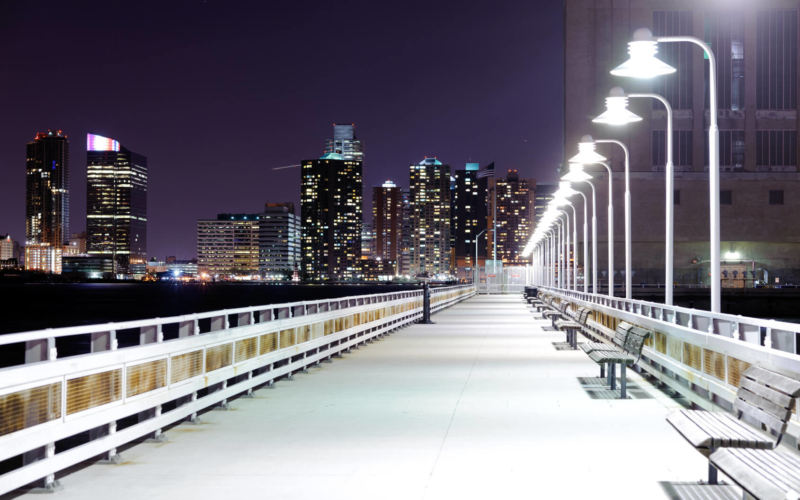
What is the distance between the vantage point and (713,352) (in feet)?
36.6

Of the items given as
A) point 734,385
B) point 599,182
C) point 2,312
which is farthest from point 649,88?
point 734,385

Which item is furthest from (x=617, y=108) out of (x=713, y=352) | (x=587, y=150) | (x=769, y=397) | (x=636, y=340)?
(x=769, y=397)

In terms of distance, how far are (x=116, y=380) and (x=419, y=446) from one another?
321 centimetres

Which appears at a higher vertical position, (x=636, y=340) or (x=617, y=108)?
(x=617, y=108)

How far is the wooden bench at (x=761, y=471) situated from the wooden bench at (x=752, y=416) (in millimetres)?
104

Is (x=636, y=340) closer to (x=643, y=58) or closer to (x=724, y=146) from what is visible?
(x=643, y=58)

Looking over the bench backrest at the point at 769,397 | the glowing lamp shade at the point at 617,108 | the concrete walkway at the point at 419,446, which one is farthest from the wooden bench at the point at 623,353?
the glowing lamp shade at the point at 617,108

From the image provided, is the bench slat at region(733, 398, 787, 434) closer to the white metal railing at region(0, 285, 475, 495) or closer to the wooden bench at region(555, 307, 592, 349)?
the white metal railing at region(0, 285, 475, 495)

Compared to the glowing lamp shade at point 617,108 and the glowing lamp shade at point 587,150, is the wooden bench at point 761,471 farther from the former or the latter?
the glowing lamp shade at point 587,150

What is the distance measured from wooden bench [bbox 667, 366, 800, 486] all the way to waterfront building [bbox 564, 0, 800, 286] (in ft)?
299

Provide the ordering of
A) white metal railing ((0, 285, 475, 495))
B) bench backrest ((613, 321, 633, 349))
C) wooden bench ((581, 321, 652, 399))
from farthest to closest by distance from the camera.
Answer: bench backrest ((613, 321, 633, 349)), wooden bench ((581, 321, 652, 399)), white metal railing ((0, 285, 475, 495))

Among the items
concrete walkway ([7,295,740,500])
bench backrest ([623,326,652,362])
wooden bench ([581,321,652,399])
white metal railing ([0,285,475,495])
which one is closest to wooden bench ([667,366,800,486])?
concrete walkway ([7,295,740,500])

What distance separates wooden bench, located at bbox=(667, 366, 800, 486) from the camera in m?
Result: 6.62

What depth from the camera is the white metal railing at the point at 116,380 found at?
721 centimetres
